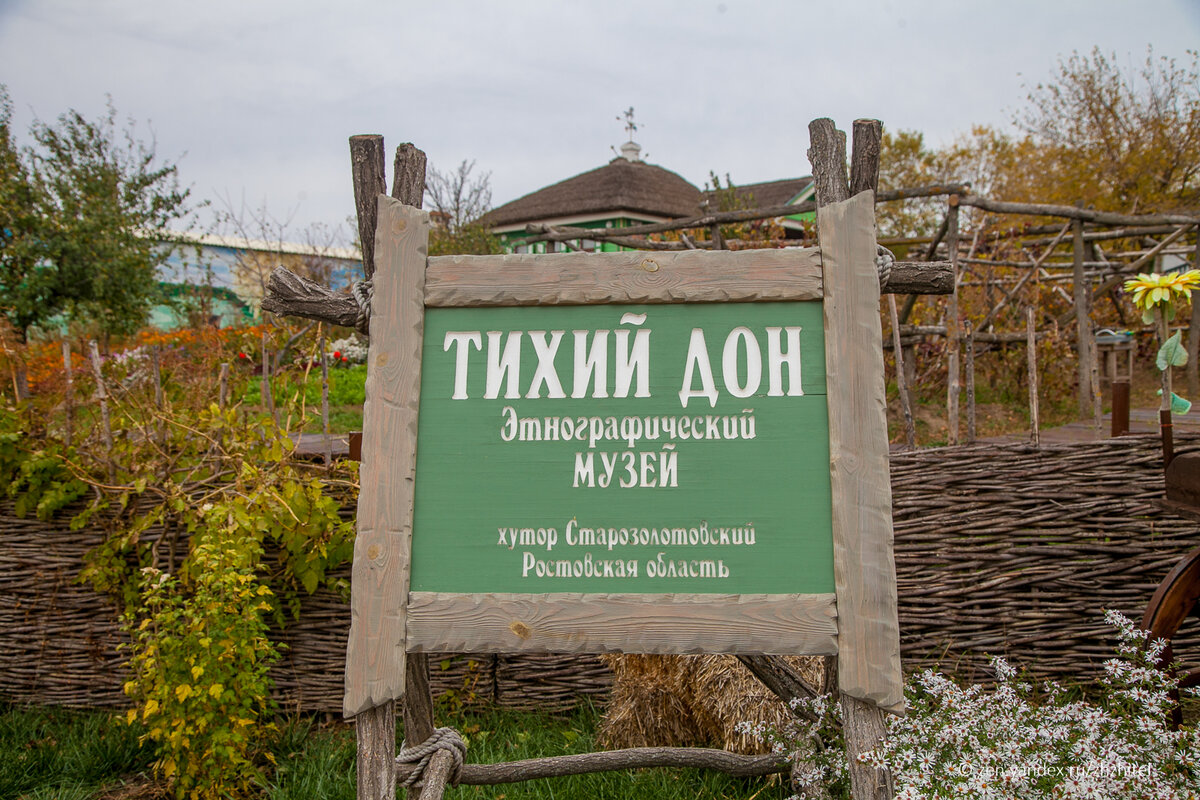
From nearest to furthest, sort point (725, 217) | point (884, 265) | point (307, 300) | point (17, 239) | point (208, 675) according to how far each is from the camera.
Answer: point (884, 265) → point (307, 300) → point (208, 675) → point (725, 217) → point (17, 239)

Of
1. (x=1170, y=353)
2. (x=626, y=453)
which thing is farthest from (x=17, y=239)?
(x=1170, y=353)

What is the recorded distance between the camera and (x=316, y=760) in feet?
9.77

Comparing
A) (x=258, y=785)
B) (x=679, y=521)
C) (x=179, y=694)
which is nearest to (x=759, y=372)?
(x=679, y=521)

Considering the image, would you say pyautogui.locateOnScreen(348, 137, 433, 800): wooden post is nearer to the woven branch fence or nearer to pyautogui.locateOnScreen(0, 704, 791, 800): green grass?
pyautogui.locateOnScreen(0, 704, 791, 800): green grass

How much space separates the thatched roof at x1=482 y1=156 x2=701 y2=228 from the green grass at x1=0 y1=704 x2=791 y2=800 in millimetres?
20027

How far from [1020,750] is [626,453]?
4.16 feet

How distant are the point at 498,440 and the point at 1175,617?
2190 millimetres

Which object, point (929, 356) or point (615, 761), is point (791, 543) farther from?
point (929, 356)

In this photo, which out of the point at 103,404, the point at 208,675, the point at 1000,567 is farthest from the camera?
the point at 103,404

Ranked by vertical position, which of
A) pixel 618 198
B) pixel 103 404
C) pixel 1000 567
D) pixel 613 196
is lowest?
pixel 1000 567

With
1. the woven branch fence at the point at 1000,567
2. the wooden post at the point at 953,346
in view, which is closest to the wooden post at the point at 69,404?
the woven branch fence at the point at 1000,567

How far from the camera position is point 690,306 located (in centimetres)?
194

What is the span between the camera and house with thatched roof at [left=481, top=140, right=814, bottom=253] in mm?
23125

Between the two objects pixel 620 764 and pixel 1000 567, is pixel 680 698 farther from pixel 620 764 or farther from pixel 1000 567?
pixel 1000 567
